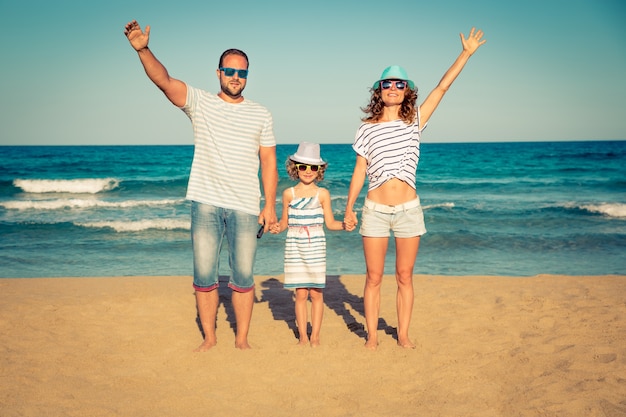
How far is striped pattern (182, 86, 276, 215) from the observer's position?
4125mm

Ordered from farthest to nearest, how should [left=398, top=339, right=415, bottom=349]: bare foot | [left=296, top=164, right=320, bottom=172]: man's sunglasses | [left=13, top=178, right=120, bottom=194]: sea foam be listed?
[left=13, top=178, right=120, bottom=194]: sea foam, [left=398, top=339, right=415, bottom=349]: bare foot, [left=296, top=164, right=320, bottom=172]: man's sunglasses

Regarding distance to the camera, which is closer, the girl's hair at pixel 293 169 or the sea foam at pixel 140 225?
the girl's hair at pixel 293 169

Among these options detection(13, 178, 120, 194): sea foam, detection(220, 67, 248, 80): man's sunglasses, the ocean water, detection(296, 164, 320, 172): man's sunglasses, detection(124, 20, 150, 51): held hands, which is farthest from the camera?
detection(13, 178, 120, 194): sea foam

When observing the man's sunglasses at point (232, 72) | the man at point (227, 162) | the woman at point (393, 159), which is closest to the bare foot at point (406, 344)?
the woman at point (393, 159)

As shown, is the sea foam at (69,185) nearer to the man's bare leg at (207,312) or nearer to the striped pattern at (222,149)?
the man's bare leg at (207,312)

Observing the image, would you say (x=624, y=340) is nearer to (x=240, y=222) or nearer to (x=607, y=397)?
(x=607, y=397)

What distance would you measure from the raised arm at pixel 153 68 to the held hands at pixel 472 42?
235cm

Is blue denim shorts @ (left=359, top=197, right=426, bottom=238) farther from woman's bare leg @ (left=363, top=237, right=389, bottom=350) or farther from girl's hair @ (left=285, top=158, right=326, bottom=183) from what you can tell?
girl's hair @ (left=285, top=158, right=326, bottom=183)

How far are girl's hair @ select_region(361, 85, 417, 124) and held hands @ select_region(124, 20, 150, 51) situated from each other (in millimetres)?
1865

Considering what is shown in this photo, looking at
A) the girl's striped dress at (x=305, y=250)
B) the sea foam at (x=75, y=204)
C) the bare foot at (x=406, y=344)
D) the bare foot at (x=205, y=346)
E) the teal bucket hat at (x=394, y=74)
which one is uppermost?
the teal bucket hat at (x=394, y=74)

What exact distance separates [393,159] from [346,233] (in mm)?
7832

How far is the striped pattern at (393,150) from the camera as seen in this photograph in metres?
4.30

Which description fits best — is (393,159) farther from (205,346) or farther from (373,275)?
(205,346)

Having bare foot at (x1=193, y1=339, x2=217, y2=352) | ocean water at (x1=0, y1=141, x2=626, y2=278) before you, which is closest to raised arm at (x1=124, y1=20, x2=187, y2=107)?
bare foot at (x1=193, y1=339, x2=217, y2=352)
